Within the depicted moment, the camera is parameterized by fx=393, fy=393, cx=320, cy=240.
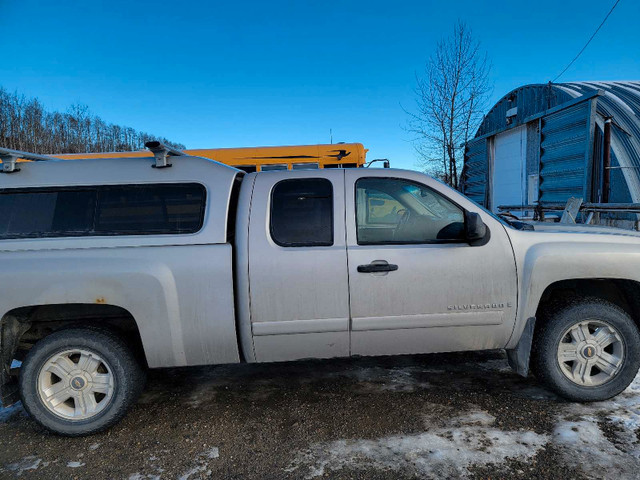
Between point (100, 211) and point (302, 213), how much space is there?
4.82ft

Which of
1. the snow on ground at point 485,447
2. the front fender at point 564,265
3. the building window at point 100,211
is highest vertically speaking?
the building window at point 100,211

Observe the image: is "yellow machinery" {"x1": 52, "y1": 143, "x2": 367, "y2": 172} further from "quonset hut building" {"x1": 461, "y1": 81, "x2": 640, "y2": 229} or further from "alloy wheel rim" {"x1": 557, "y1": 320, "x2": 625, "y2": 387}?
"alloy wheel rim" {"x1": 557, "y1": 320, "x2": 625, "y2": 387}

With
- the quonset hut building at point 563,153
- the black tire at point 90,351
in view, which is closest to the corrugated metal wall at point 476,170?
the quonset hut building at point 563,153

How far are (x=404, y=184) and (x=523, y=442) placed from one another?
6.45 ft

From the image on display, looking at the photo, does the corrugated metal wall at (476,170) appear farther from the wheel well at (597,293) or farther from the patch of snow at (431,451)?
the patch of snow at (431,451)

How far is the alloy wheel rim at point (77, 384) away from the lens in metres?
2.80

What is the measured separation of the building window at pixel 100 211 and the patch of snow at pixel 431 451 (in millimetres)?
1768

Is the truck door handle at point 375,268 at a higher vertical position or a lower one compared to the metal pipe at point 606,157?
lower

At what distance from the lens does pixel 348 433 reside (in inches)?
108

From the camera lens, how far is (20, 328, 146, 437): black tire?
2.74 metres

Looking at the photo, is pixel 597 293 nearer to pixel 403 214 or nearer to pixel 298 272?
pixel 403 214

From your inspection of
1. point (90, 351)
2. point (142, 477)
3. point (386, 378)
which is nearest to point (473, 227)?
point (386, 378)

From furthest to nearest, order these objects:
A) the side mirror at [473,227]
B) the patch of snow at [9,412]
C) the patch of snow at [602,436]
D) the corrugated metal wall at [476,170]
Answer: the corrugated metal wall at [476,170]
the patch of snow at [9,412]
the side mirror at [473,227]
the patch of snow at [602,436]

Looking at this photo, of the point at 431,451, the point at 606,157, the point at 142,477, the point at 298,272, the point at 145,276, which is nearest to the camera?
the point at 142,477
